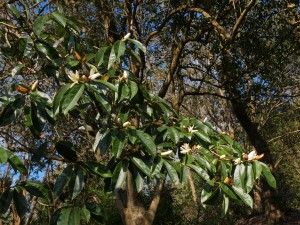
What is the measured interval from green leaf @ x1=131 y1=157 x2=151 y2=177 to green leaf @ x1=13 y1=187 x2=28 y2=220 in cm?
67

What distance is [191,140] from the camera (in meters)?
2.90

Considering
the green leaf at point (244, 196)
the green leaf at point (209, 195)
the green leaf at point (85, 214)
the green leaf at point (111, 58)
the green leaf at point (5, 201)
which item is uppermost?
the green leaf at point (111, 58)

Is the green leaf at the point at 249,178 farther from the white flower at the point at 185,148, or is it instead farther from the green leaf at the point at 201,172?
the white flower at the point at 185,148

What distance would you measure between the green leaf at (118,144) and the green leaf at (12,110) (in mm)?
570

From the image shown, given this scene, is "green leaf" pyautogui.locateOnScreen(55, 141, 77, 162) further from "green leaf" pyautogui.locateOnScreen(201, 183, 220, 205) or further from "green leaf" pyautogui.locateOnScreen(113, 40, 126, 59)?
"green leaf" pyautogui.locateOnScreen(201, 183, 220, 205)

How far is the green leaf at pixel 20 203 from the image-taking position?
2041mm

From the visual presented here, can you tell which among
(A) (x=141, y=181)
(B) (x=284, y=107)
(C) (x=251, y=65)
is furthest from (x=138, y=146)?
(B) (x=284, y=107)

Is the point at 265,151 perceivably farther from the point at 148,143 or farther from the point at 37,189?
the point at 37,189

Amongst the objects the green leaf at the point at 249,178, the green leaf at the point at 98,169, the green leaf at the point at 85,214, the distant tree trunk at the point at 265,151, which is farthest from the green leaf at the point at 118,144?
the distant tree trunk at the point at 265,151

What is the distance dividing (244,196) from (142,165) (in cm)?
62

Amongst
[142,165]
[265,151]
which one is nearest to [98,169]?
[142,165]

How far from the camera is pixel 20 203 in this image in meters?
2.05

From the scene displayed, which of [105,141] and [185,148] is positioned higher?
[105,141]

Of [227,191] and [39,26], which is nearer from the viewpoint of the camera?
[227,191]
